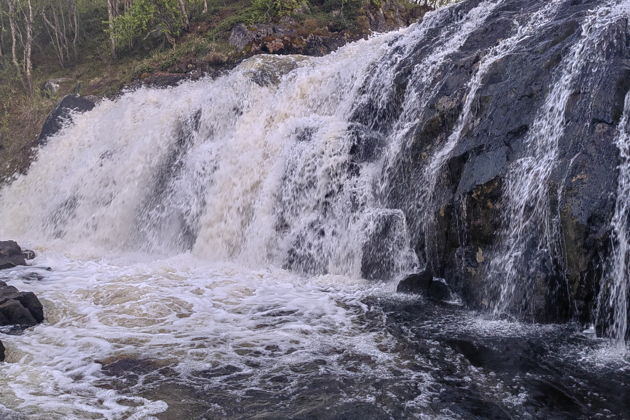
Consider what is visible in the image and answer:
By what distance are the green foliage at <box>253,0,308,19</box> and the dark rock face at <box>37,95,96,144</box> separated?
782 cm

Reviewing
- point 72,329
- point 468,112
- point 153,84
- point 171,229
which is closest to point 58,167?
point 153,84

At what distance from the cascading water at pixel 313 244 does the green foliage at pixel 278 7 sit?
6184 mm

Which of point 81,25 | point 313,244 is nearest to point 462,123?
point 313,244

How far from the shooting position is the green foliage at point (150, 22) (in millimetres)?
24297

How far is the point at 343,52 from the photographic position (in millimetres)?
17141

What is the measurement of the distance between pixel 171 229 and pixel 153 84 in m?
9.62

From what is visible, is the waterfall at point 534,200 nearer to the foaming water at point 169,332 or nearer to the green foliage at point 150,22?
the foaming water at point 169,332

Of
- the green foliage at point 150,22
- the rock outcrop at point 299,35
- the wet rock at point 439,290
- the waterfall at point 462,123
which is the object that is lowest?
the wet rock at point 439,290

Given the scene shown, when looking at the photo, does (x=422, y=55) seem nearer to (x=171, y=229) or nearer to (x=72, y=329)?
(x=171, y=229)

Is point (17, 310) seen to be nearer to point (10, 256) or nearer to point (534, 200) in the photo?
point (10, 256)

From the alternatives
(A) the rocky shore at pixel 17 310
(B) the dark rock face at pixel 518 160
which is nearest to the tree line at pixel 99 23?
(B) the dark rock face at pixel 518 160

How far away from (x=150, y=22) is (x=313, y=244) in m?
19.1

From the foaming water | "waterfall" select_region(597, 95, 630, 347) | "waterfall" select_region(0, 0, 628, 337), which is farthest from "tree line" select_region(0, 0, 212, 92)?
"waterfall" select_region(597, 95, 630, 347)

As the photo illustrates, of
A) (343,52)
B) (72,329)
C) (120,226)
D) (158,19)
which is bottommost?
(72,329)
